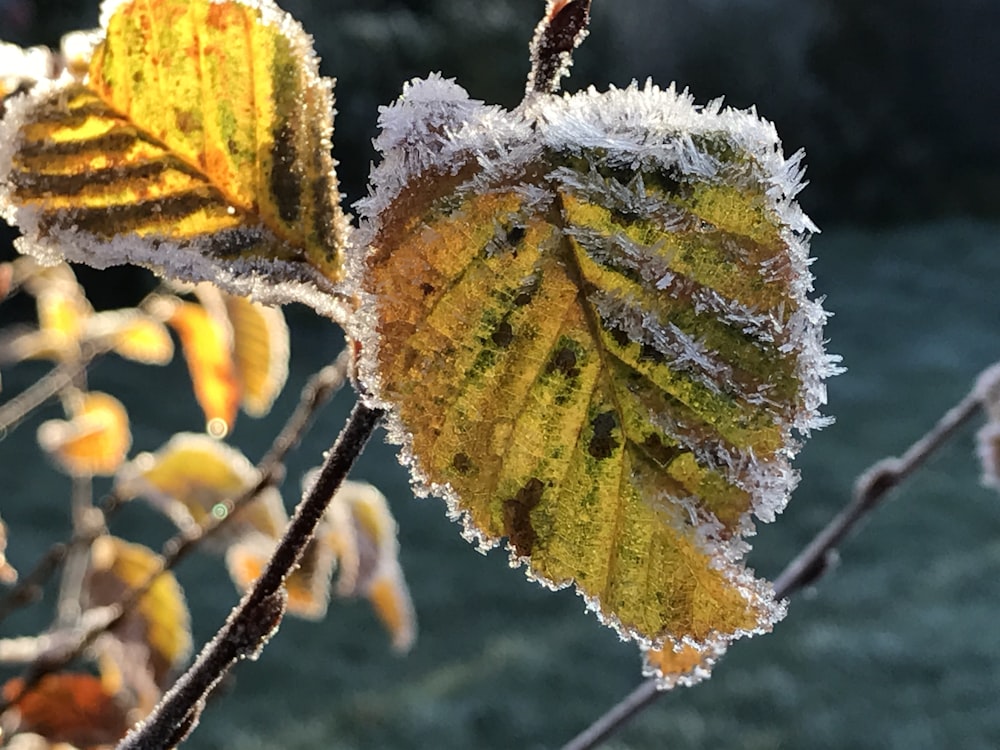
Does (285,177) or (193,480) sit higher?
(193,480)

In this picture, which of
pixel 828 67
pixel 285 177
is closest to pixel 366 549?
pixel 285 177

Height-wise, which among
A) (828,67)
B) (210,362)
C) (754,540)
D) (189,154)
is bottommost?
(189,154)

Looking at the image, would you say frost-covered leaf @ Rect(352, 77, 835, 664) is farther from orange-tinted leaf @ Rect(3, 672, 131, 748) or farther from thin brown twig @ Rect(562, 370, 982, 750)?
orange-tinted leaf @ Rect(3, 672, 131, 748)

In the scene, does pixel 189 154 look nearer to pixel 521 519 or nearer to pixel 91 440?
pixel 521 519

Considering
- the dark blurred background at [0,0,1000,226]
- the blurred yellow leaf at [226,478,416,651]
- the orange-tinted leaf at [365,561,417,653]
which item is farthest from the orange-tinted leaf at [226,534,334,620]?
the dark blurred background at [0,0,1000,226]

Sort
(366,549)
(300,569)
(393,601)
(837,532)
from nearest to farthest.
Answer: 1. (837,532)
2. (300,569)
3. (366,549)
4. (393,601)

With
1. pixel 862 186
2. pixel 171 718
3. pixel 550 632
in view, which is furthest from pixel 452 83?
pixel 862 186

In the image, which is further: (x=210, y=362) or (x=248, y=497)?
(x=210, y=362)
